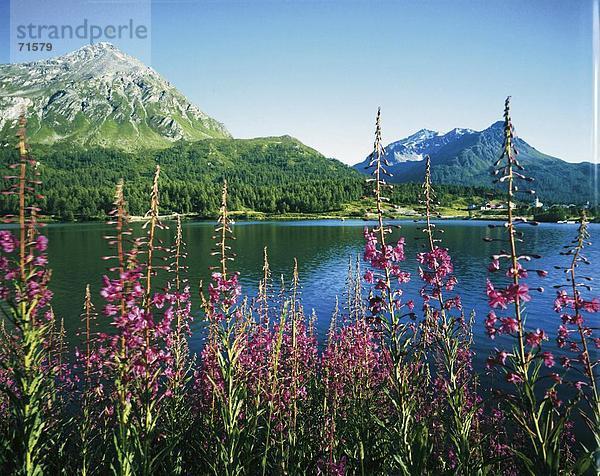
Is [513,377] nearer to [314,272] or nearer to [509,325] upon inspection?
[509,325]

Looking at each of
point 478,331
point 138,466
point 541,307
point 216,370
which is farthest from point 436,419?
point 541,307

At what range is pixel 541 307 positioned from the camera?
3534 cm

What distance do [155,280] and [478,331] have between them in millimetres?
37064

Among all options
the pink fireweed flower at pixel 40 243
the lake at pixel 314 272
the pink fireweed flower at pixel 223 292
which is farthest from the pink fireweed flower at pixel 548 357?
the lake at pixel 314 272

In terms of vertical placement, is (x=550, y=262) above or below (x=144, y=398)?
below

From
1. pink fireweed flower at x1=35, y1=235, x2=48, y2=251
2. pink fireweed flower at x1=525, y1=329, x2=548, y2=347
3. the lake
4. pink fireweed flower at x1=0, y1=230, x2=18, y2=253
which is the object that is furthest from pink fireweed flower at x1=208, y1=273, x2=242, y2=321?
the lake

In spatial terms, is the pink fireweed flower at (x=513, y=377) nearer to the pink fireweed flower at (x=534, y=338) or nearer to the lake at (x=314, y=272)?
the pink fireweed flower at (x=534, y=338)

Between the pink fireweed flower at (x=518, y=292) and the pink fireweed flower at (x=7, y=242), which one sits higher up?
the pink fireweed flower at (x=7, y=242)

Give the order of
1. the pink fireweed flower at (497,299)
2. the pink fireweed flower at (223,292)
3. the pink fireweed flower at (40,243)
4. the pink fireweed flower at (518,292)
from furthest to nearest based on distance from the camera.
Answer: the pink fireweed flower at (223,292) → the pink fireweed flower at (40,243) → the pink fireweed flower at (497,299) → the pink fireweed flower at (518,292)

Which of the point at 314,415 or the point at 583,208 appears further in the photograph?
the point at 314,415

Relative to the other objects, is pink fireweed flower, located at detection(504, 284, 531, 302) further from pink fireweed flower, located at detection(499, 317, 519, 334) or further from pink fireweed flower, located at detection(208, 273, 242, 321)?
pink fireweed flower, located at detection(208, 273, 242, 321)

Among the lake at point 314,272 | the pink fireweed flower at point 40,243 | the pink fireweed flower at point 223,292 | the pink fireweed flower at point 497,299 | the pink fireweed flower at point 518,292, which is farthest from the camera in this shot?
the lake at point 314,272

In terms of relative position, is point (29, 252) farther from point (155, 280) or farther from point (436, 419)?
point (155, 280)

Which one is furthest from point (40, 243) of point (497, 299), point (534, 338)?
point (534, 338)
